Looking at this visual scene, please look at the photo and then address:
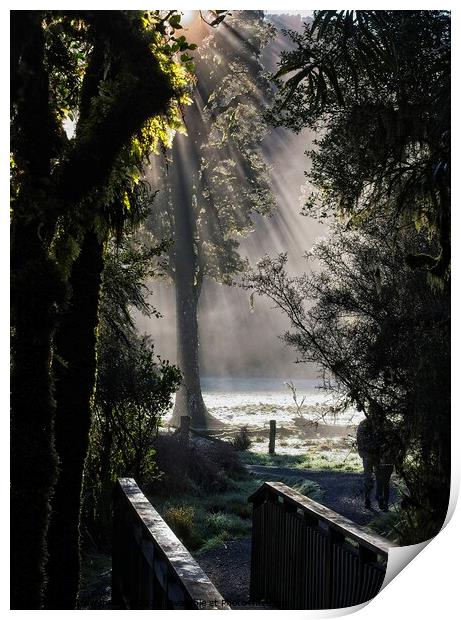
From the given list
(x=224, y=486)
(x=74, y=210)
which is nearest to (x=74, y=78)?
(x=74, y=210)

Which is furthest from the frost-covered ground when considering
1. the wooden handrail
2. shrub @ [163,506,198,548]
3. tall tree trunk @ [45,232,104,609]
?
shrub @ [163,506,198,548]

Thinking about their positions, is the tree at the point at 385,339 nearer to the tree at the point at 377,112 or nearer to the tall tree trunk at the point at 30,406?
the tree at the point at 377,112

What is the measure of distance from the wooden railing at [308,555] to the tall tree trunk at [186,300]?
0.69 metres

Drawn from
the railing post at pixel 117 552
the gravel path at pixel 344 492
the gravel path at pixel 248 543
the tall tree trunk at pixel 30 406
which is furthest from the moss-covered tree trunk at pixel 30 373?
the gravel path at pixel 344 492

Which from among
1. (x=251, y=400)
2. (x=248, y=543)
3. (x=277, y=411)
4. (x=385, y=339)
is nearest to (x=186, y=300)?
(x=251, y=400)

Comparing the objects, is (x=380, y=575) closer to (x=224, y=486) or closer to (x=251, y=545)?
(x=224, y=486)

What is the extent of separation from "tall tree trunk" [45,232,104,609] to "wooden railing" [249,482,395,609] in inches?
49.4

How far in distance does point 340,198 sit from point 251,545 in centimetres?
241

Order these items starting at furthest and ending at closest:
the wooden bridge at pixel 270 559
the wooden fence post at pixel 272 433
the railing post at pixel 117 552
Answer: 1. the wooden fence post at pixel 272 433
2. the railing post at pixel 117 552
3. the wooden bridge at pixel 270 559

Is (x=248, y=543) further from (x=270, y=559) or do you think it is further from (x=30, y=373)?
(x=30, y=373)

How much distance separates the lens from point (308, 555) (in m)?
4.14

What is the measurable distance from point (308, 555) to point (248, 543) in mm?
1021

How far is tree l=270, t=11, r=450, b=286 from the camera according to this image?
4.45m

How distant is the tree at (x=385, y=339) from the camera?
15.3 feet
